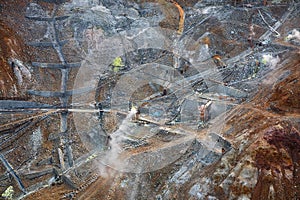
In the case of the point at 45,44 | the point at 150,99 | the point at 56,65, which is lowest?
the point at 150,99

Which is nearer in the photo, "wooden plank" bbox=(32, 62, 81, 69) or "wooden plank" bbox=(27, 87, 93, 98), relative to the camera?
"wooden plank" bbox=(27, 87, 93, 98)

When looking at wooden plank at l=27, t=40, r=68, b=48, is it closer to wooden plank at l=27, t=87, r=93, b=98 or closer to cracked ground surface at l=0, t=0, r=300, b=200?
cracked ground surface at l=0, t=0, r=300, b=200

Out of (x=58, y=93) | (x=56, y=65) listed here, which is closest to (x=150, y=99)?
(x=58, y=93)

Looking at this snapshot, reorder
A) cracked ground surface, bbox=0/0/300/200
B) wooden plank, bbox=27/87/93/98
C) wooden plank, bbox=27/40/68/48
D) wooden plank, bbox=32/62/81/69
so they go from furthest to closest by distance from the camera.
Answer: wooden plank, bbox=27/40/68/48
wooden plank, bbox=32/62/81/69
wooden plank, bbox=27/87/93/98
cracked ground surface, bbox=0/0/300/200

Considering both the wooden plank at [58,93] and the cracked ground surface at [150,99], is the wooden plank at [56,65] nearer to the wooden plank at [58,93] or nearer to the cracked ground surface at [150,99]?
the cracked ground surface at [150,99]

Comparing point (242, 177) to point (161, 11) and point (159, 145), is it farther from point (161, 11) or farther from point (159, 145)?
point (161, 11)

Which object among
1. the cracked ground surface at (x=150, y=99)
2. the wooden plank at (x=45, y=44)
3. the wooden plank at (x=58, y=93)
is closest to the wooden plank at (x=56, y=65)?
the cracked ground surface at (x=150, y=99)

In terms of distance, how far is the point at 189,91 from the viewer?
16.8 meters

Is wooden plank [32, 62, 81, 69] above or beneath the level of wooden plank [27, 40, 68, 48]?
beneath

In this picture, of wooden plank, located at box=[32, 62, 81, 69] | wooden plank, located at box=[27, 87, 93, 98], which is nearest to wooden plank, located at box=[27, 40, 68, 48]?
wooden plank, located at box=[32, 62, 81, 69]

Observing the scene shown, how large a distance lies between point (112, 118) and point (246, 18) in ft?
36.5

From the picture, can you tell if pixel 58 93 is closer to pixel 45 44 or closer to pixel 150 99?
pixel 45 44

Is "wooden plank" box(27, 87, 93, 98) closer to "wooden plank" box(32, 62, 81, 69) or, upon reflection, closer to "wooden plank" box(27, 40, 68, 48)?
"wooden plank" box(32, 62, 81, 69)

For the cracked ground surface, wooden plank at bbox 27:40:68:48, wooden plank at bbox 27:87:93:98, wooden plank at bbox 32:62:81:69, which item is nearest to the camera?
the cracked ground surface
